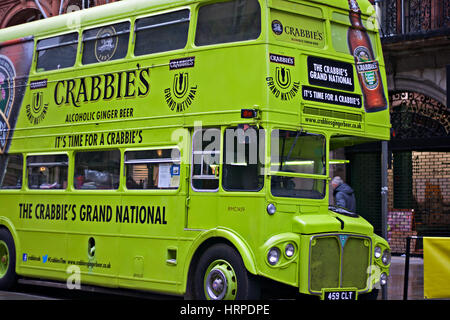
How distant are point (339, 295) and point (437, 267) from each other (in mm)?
1871

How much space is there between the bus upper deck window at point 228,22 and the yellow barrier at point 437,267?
392cm

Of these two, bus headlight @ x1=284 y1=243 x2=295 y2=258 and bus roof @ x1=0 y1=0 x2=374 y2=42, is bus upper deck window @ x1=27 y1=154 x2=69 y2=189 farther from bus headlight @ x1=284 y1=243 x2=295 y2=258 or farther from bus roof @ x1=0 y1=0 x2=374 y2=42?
bus headlight @ x1=284 y1=243 x2=295 y2=258

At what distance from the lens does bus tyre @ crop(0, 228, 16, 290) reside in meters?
15.2

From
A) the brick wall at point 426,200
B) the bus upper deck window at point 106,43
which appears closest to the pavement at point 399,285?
the brick wall at point 426,200

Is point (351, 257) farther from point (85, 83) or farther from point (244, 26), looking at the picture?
point (85, 83)

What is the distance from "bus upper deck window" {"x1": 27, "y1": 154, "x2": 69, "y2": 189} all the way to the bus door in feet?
10.2

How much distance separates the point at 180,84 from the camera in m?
12.5

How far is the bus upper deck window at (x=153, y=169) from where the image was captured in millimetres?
12328

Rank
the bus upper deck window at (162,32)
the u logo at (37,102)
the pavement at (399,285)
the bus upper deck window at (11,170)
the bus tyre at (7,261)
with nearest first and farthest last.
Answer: the bus upper deck window at (162,32), the pavement at (399,285), the u logo at (37,102), the bus tyre at (7,261), the bus upper deck window at (11,170)

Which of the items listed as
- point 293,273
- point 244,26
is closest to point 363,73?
point 244,26

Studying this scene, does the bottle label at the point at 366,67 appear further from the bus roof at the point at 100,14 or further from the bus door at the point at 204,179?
the bus door at the point at 204,179

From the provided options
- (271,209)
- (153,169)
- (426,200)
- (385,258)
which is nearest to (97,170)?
(153,169)

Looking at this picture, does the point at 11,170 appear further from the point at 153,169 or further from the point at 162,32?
the point at 162,32

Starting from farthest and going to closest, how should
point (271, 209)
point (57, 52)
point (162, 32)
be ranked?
point (57, 52) < point (162, 32) < point (271, 209)
